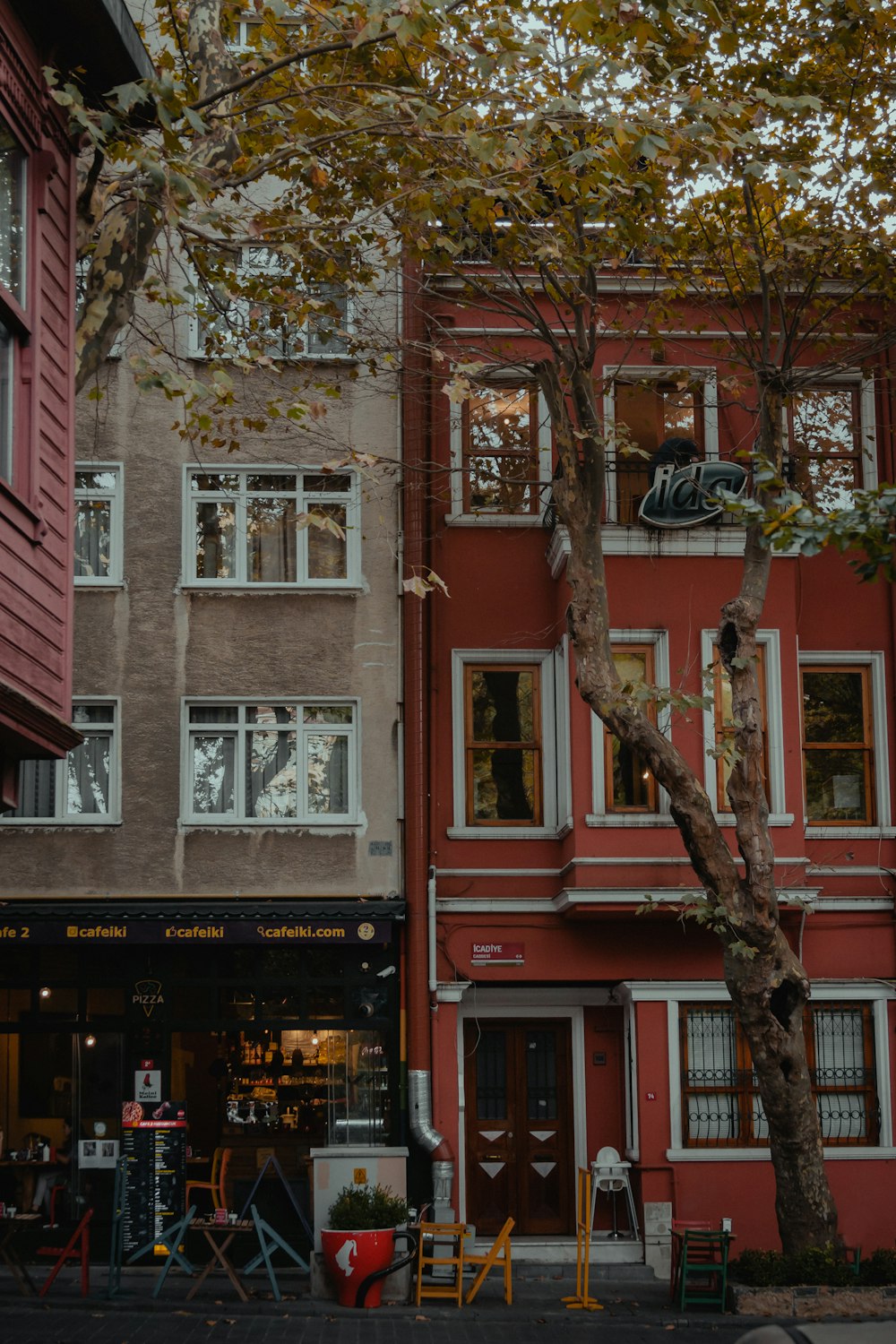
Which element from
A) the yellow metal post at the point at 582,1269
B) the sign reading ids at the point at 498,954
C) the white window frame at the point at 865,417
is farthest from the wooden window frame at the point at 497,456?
the yellow metal post at the point at 582,1269

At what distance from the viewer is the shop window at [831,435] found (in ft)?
68.3

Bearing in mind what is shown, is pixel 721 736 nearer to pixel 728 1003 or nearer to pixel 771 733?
pixel 771 733

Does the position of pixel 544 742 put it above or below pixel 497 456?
below

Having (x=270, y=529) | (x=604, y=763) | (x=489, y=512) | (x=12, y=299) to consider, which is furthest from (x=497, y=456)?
(x=12, y=299)

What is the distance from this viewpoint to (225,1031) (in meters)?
19.4

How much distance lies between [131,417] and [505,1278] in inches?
419

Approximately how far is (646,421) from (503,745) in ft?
14.4

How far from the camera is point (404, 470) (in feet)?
66.4

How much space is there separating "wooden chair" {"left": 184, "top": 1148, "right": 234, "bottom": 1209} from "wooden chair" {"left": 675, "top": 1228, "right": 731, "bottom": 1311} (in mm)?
4729

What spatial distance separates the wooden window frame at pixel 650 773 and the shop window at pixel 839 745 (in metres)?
2.21

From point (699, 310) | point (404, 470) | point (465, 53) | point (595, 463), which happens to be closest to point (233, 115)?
point (465, 53)

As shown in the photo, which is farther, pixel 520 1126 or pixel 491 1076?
pixel 491 1076

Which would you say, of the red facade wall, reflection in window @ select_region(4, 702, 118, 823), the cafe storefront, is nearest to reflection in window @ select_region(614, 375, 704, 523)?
the cafe storefront

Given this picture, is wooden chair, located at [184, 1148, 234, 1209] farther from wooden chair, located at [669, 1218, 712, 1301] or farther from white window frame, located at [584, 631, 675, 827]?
white window frame, located at [584, 631, 675, 827]
